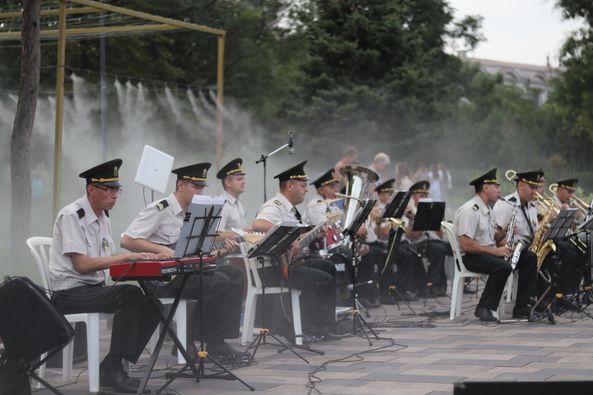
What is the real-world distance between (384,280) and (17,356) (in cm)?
789

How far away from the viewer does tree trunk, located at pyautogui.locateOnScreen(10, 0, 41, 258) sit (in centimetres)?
1290

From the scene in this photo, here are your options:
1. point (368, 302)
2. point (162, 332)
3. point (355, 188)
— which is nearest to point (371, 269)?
point (368, 302)

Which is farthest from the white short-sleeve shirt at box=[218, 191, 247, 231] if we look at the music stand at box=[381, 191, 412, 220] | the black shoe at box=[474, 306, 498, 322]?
the black shoe at box=[474, 306, 498, 322]

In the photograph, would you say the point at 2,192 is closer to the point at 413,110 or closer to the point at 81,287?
the point at 81,287

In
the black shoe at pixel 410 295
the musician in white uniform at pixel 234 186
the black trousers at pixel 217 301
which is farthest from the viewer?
the black shoe at pixel 410 295

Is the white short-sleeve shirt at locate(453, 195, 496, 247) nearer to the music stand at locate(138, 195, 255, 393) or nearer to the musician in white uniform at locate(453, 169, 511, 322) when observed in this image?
the musician in white uniform at locate(453, 169, 511, 322)

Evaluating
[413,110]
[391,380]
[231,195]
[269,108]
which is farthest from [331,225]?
[269,108]

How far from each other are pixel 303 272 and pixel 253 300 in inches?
23.1

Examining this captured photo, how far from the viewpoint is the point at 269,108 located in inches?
1379

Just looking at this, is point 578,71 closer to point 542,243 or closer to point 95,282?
point 542,243

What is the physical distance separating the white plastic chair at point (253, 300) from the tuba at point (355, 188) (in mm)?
1036

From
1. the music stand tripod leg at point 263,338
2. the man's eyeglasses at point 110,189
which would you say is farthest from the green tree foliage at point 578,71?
the man's eyeglasses at point 110,189

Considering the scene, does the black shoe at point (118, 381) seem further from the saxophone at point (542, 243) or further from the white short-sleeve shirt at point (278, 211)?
the saxophone at point (542, 243)

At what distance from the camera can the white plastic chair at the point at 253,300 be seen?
33.6ft
